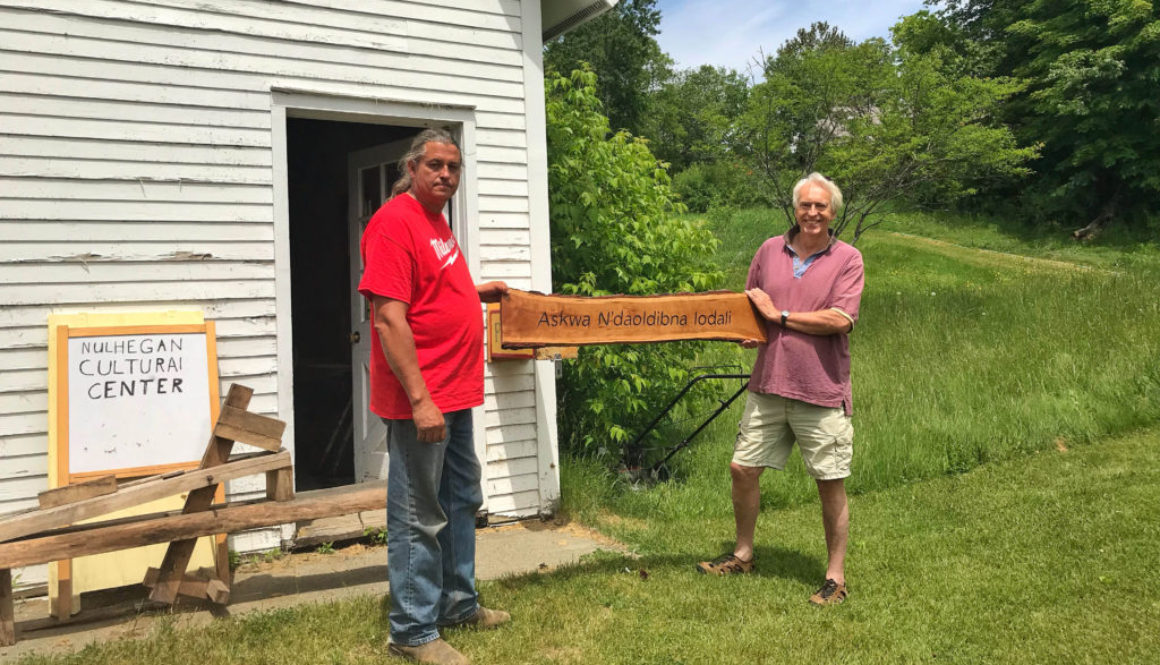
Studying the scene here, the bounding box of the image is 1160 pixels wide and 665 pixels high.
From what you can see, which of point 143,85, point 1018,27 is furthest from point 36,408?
point 1018,27

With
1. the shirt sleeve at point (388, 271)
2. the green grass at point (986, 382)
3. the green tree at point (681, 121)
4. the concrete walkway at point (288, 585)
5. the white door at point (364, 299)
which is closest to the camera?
the shirt sleeve at point (388, 271)

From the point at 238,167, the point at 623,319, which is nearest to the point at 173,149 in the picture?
the point at 238,167

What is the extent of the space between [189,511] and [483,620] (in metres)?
1.49

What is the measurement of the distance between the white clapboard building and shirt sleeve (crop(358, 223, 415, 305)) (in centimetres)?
211

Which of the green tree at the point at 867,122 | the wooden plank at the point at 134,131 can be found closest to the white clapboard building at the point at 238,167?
the wooden plank at the point at 134,131

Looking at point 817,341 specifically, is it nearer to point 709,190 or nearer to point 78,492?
point 78,492

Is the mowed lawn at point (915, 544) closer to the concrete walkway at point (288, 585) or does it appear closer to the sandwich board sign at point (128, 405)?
the concrete walkway at point (288, 585)

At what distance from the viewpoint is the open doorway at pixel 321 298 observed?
743 cm

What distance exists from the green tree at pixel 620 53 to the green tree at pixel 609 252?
109 feet

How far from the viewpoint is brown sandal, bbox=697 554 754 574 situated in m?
4.29

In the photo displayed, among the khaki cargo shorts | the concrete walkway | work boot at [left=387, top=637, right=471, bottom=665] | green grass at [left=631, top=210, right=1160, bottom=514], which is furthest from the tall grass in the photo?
work boot at [left=387, top=637, right=471, bottom=665]

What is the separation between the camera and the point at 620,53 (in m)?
41.1

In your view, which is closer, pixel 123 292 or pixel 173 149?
pixel 123 292

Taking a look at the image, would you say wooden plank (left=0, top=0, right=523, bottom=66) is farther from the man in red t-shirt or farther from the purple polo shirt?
the purple polo shirt
